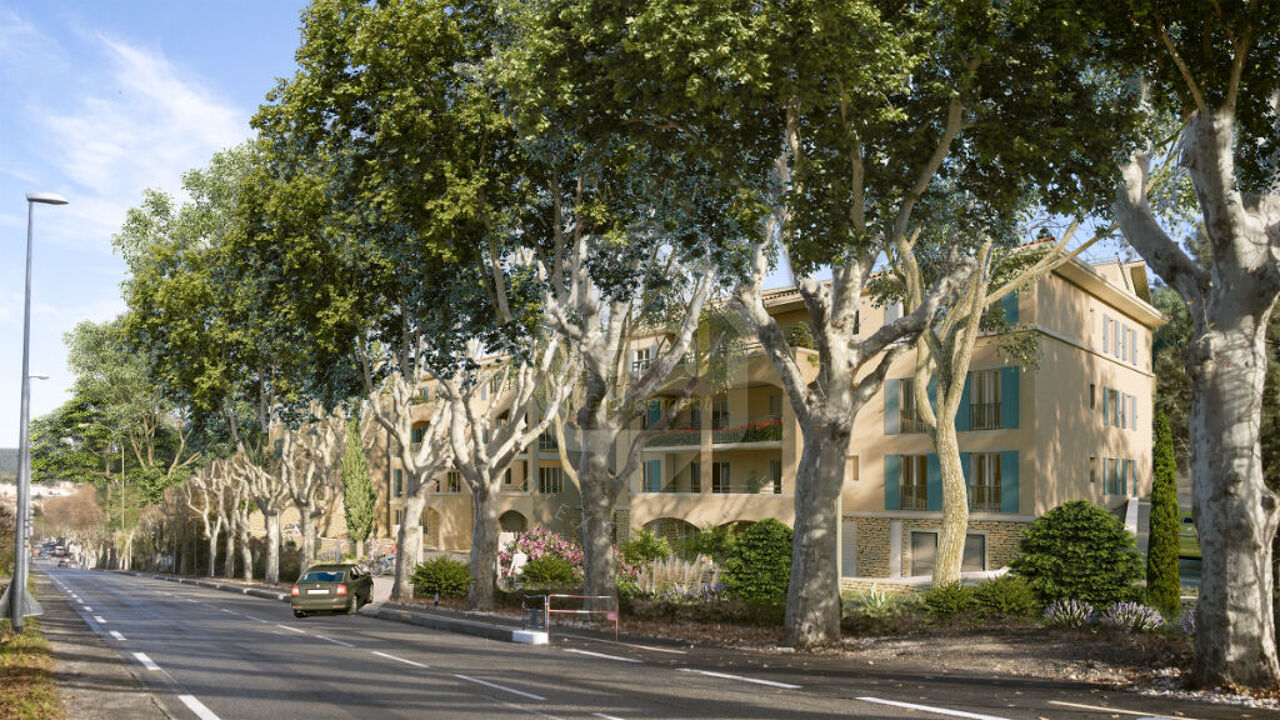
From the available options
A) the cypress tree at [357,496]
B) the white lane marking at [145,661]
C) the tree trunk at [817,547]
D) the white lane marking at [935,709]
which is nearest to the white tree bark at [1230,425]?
the white lane marking at [935,709]

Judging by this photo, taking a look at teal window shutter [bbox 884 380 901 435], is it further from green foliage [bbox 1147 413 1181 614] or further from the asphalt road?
the asphalt road

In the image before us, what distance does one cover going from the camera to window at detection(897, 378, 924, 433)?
126ft

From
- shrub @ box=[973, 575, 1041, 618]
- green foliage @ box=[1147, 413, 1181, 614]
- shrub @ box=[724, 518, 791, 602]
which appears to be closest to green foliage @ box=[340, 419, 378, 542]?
shrub @ box=[724, 518, 791, 602]

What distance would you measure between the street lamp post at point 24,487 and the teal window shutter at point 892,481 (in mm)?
26345

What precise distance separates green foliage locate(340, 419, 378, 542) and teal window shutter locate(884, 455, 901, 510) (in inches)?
1592

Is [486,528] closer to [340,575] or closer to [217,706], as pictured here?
[340,575]

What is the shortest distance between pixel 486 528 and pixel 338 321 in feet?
21.6

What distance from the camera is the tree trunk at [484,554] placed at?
28.3 metres

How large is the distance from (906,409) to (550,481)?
27.0 meters

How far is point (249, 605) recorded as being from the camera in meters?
36.4

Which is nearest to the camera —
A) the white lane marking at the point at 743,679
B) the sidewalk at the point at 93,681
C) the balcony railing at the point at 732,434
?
the sidewalk at the point at 93,681

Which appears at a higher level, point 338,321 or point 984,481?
point 338,321

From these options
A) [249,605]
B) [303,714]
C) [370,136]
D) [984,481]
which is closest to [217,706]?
[303,714]

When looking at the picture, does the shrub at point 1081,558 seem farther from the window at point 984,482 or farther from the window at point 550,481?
the window at point 550,481
